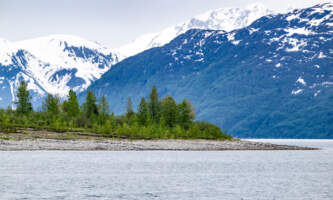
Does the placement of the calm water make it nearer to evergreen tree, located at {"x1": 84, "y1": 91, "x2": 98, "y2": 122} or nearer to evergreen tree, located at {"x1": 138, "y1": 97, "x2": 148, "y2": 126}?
evergreen tree, located at {"x1": 138, "y1": 97, "x2": 148, "y2": 126}

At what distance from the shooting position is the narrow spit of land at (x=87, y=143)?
11900 centimetres

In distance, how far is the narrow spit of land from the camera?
390 ft

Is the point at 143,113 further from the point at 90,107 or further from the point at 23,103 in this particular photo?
the point at 23,103

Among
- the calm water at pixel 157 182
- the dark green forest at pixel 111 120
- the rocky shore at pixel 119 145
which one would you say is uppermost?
the dark green forest at pixel 111 120

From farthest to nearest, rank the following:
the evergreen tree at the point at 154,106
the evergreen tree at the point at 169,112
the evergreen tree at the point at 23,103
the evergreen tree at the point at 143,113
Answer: the evergreen tree at the point at 154,106
the evergreen tree at the point at 143,113
the evergreen tree at the point at 169,112
the evergreen tree at the point at 23,103

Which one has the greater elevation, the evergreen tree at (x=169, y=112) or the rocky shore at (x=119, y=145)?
the evergreen tree at (x=169, y=112)

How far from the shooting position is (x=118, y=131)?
516 feet

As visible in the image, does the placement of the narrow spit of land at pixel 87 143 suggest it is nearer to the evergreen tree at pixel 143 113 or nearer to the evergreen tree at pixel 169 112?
the evergreen tree at pixel 169 112

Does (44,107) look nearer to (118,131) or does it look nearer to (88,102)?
(88,102)

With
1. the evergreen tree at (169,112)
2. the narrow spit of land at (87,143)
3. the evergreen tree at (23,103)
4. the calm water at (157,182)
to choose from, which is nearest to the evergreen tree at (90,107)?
the evergreen tree at (23,103)

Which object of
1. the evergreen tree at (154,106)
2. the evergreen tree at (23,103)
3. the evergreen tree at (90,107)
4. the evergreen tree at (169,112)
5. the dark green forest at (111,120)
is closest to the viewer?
the dark green forest at (111,120)

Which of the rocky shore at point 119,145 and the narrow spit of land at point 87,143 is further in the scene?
the narrow spit of land at point 87,143

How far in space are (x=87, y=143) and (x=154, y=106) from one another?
209 feet

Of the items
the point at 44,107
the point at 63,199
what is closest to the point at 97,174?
the point at 63,199
